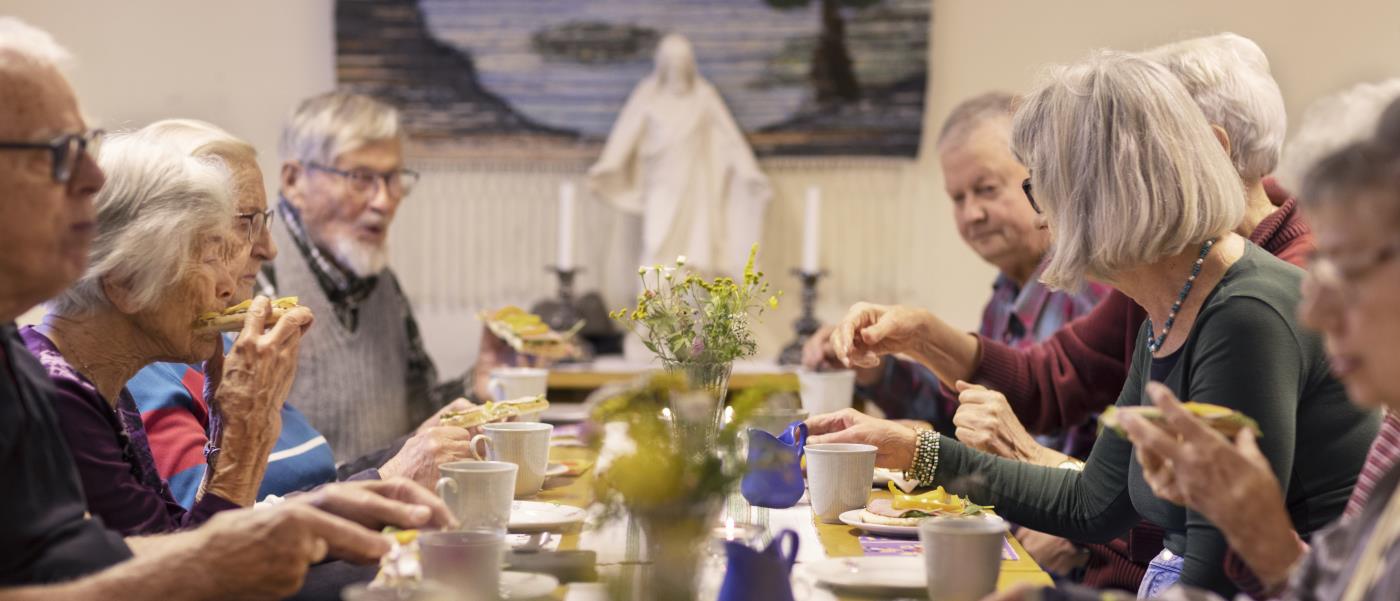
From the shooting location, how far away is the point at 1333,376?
166cm

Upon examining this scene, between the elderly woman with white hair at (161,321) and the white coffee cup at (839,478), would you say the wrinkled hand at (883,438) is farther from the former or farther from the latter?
the elderly woman with white hair at (161,321)

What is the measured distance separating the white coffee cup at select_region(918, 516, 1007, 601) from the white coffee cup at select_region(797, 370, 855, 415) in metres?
1.38

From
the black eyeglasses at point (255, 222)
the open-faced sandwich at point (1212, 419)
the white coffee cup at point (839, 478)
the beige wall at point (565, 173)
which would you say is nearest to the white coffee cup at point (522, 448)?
the white coffee cup at point (839, 478)

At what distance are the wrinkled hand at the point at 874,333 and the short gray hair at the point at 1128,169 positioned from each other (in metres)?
0.86

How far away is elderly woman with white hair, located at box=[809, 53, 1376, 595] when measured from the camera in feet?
5.30

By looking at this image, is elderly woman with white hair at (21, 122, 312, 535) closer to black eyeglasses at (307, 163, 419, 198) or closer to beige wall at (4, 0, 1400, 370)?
black eyeglasses at (307, 163, 419, 198)

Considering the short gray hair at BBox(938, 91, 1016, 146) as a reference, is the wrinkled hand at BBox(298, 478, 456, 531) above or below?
below

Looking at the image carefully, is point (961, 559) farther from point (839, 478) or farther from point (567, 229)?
point (567, 229)

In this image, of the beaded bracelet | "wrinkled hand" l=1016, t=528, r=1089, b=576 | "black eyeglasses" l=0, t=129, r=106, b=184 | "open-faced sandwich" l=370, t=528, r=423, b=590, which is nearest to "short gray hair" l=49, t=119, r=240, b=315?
"black eyeglasses" l=0, t=129, r=106, b=184

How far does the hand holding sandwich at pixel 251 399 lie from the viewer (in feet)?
5.99

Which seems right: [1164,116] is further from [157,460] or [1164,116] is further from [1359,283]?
[157,460]

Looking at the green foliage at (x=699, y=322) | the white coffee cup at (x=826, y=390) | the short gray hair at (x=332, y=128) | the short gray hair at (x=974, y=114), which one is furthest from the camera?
the short gray hair at (x=332, y=128)

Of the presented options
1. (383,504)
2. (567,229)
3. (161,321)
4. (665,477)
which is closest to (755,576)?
(665,477)

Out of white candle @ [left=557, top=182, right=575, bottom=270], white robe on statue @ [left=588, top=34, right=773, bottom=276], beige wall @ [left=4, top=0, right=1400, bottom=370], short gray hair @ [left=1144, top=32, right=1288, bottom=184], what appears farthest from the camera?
beige wall @ [left=4, top=0, right=1400, bottom=370]
